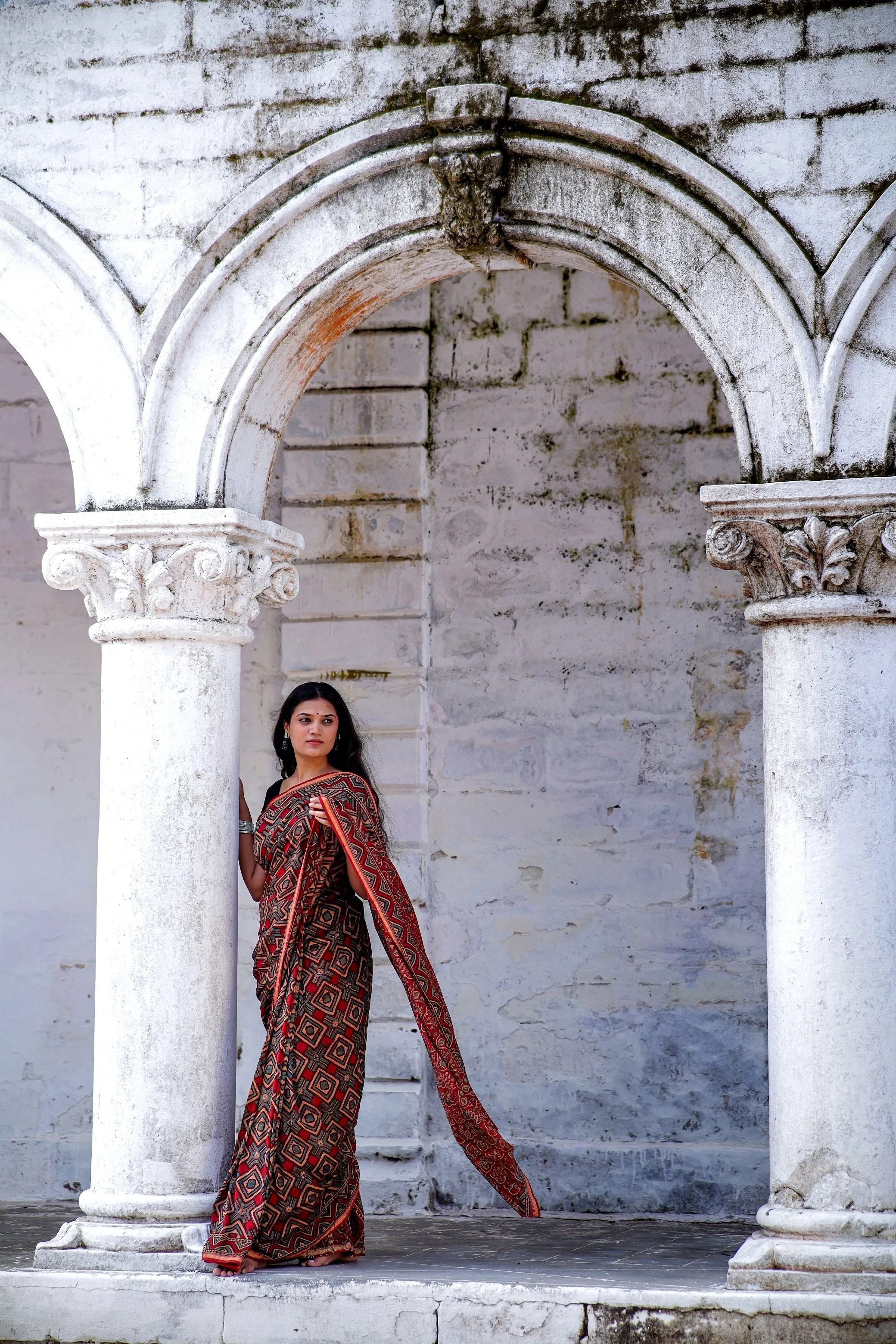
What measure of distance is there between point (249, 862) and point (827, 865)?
170 cm

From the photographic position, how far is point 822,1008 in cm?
439

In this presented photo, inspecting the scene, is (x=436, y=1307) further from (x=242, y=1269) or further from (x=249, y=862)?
(x=249, y=862)

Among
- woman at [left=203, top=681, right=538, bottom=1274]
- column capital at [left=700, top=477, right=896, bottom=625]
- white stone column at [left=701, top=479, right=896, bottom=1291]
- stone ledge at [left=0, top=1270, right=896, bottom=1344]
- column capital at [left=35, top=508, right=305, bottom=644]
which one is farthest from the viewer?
column capital at [left=35, top=508, right=305, bottom=644]

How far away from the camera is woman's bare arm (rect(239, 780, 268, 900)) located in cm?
509

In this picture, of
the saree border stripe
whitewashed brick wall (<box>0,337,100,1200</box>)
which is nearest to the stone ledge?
the saree border stripe

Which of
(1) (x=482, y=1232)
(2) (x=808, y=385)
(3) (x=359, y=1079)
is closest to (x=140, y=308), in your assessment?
(2) (x=808, y=385)

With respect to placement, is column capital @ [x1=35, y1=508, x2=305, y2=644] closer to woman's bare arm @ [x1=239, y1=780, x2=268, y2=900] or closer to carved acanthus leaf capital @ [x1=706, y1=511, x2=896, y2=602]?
woman's bare arm @ [x1=239, y1=780, x2=268, y2=900]

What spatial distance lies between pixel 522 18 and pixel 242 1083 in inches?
156

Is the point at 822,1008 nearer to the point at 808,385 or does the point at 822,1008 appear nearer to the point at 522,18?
the point at 808,385

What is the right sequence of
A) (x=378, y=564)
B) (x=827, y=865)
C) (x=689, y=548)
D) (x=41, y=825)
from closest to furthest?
1. (x=827, y=865)
2. (x=689, y=548)
3. (x=378, y=564)
4. (x=41, y=825)

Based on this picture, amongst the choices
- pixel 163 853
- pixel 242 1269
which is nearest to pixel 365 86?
pixel 163 853

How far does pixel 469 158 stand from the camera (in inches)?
188

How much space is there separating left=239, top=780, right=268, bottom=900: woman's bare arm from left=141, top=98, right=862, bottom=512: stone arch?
91cm

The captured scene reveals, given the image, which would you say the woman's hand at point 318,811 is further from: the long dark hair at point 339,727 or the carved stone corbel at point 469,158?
the carved stone corbel at point 469,158
